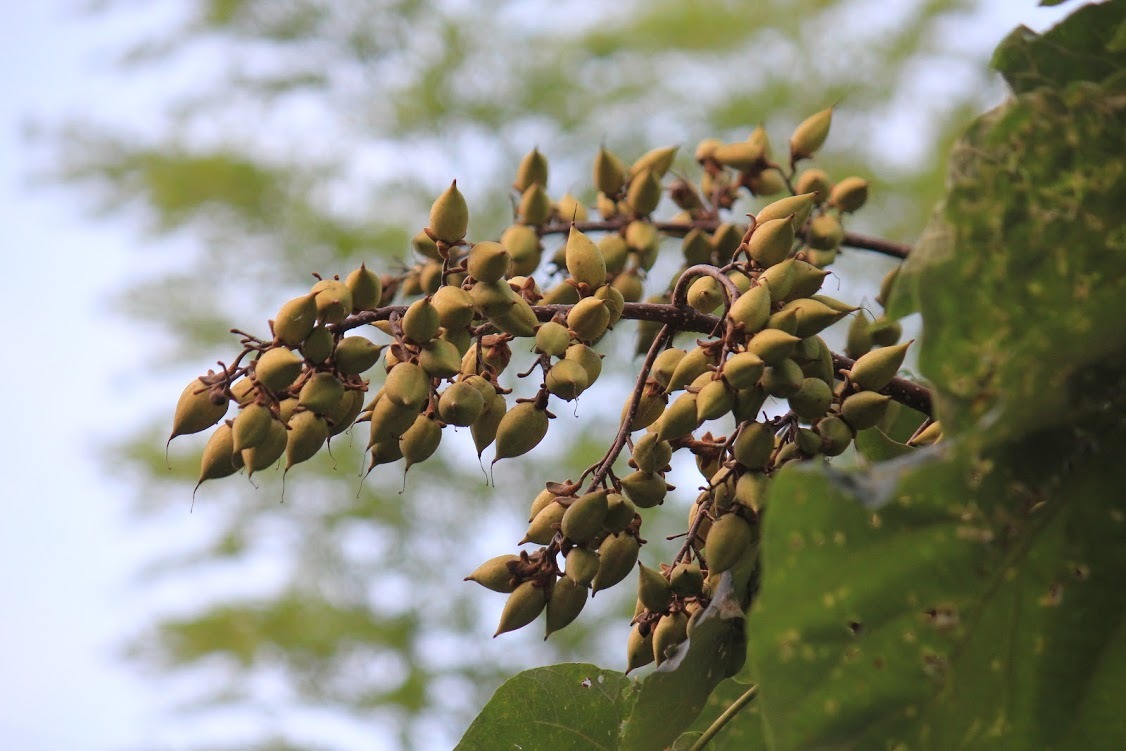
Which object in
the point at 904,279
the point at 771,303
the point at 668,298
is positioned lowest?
the point at 904,279

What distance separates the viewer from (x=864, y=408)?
73 cm

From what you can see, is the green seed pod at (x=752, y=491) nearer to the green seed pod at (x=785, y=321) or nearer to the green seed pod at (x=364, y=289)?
the green seed pod at (x=785, y=321)

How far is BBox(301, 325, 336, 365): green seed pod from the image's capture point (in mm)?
713

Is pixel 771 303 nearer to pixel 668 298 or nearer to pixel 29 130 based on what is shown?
pixel 668 298

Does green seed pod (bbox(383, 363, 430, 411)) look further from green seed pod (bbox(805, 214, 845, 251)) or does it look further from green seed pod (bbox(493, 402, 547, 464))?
green seed pod (bbox(805, 214, 845, 251))

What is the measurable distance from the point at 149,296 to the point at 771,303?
5258 mm

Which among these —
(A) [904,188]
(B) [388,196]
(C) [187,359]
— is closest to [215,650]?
(C) [187,359]

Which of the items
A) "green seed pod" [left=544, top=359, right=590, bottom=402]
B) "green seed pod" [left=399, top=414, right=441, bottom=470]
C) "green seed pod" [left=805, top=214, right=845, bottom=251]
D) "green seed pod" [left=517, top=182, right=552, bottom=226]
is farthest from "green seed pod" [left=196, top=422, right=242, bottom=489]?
"green seed pod" [left=805, top=214, right=845, bottom=251]

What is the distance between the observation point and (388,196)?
5.79 m

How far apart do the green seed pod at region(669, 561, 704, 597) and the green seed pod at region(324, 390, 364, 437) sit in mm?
231

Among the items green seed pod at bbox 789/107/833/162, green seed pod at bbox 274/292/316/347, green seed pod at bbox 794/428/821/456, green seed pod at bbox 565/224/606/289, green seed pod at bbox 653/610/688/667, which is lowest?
green seed pod at bbox 653/610/688/667

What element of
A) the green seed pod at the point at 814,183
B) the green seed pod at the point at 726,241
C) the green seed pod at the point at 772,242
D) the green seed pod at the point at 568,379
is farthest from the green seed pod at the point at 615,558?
the green seed pod at the point at 814,183

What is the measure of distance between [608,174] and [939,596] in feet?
2.23

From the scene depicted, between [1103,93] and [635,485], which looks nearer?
[1103,93]
